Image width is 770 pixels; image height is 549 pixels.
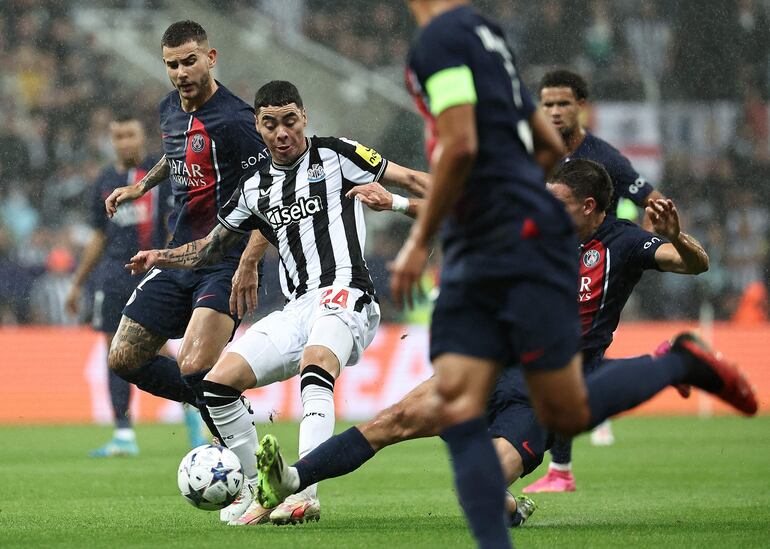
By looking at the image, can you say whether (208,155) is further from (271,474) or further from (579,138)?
(271,474)

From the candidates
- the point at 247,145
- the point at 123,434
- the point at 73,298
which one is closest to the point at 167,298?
the point at 247,145

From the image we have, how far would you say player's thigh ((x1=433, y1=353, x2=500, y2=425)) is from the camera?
12.7ft

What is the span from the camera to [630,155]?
18.0 metres

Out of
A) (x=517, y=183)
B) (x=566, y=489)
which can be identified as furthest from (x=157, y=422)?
(x=517, y=183)

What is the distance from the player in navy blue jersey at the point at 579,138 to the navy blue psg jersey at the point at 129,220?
431 cm

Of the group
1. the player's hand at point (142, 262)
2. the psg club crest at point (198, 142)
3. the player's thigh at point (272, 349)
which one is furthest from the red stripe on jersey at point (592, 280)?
the psg club crest at point (198, 142)

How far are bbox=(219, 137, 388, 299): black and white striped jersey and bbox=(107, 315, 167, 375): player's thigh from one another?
116 centimetres

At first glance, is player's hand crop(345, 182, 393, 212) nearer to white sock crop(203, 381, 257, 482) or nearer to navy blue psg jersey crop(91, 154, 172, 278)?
white sock crop(203, 381, 257, 482)

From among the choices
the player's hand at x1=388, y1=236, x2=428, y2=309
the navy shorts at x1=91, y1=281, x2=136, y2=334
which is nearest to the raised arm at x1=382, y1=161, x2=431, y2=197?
the player's hand at x1=388, y1=236, x2=428, y2=309

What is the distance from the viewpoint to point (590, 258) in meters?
6.40

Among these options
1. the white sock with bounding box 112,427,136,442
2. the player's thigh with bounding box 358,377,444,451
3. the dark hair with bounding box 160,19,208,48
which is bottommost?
the white sock with bounding box 112,427,136,442

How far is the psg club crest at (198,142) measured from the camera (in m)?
7.26

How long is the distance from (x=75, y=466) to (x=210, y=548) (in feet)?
15.5

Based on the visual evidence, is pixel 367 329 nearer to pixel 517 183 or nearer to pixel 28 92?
pixel 517 183
